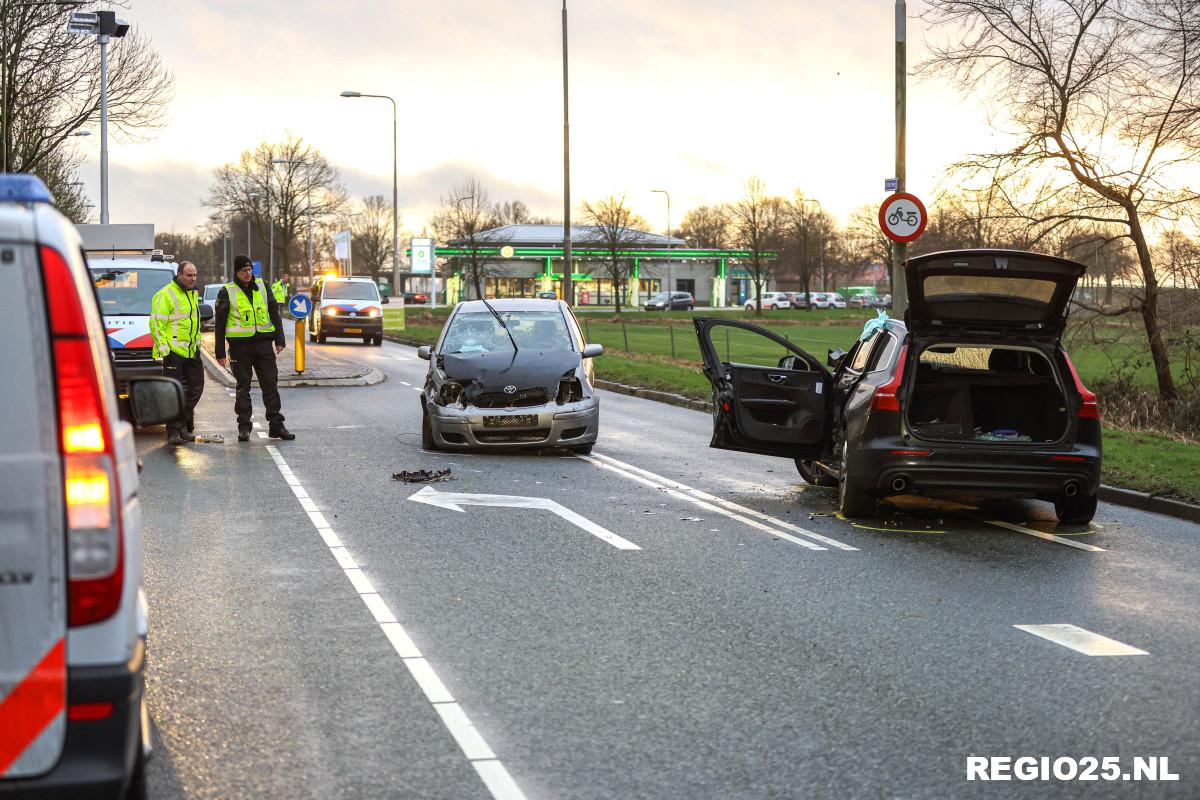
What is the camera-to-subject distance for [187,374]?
52.0ft

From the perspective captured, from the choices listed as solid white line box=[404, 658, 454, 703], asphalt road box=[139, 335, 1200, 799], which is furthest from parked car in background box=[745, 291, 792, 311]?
solid white line box=[404, 658, 454, 703]

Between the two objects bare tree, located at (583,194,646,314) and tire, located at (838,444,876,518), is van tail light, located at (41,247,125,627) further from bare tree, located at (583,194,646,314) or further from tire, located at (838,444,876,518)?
bare tree, located at (583,194,646,314)

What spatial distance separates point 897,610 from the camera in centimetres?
751

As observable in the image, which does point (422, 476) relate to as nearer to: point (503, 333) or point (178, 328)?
point (503, 333)

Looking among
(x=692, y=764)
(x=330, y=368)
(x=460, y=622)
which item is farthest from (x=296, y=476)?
(x=330, y=368)

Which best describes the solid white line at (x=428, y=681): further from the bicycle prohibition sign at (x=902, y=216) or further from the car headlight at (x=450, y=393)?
the bicycle prohibition sign at (x=902, y=216)

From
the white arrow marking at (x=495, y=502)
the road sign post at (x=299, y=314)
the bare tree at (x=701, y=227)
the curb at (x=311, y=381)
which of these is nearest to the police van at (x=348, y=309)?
the road sign post at (x=299, y=314)

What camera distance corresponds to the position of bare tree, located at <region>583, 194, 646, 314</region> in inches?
2844

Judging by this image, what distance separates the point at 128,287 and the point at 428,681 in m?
13.7

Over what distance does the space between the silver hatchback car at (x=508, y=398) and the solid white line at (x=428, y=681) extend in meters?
8.25

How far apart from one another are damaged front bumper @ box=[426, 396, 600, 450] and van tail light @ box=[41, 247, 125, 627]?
10.9 metres

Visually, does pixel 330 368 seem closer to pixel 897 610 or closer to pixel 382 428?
pixel 382 428

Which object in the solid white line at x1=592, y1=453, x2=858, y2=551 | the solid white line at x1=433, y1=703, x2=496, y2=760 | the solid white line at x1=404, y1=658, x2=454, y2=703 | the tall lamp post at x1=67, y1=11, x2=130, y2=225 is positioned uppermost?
the tall lamp post at x1=67, y1=11, x2=130, y2=225

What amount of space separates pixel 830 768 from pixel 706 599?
286 centimetres
